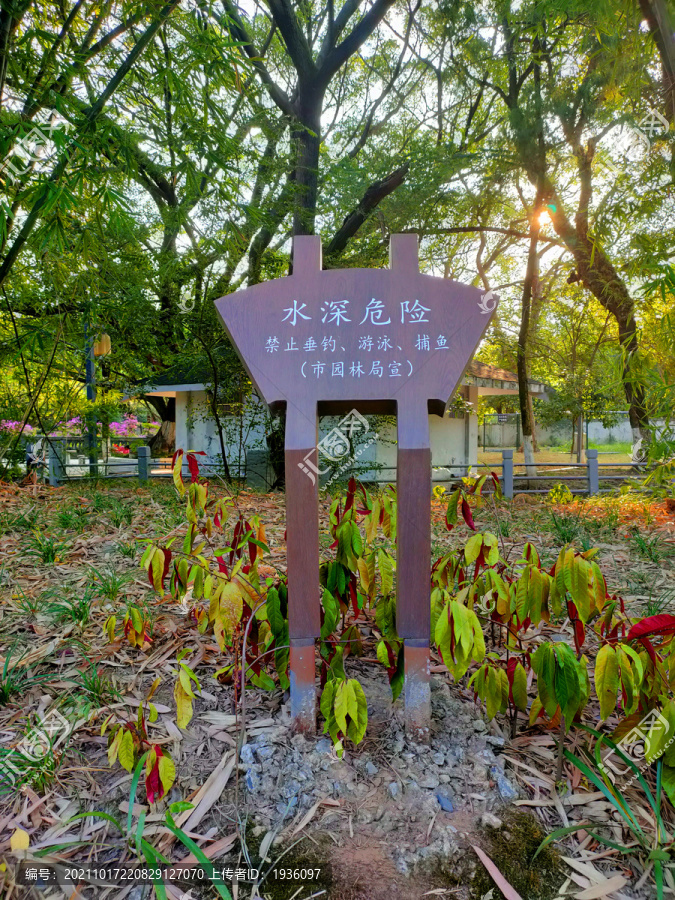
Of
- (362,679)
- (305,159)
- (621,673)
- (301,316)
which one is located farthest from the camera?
(305,159)

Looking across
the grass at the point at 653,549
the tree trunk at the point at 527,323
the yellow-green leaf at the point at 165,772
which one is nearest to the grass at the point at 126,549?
the yellow-green leaf at the point at 165,772

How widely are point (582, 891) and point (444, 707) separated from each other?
736 millimetres

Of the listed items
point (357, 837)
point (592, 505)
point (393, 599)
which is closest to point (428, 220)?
point (592, 505)

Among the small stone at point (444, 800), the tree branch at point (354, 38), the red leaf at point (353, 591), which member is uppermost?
the tree branch at point (354, 38)

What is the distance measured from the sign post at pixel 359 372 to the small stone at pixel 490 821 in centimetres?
34

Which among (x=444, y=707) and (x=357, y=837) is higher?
(x=444, y=707)

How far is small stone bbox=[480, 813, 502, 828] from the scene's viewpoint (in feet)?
5.08

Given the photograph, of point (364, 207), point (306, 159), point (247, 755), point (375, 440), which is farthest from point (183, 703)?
point (375, 440)

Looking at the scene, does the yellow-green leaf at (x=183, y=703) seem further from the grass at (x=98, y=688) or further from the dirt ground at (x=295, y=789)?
the grass at (x=98, y=688)

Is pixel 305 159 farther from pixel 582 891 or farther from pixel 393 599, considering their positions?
pixel 582 891

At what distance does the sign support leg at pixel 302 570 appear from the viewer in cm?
186

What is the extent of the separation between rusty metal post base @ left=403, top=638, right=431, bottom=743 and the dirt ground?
0.06 meters

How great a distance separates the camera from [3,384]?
7301 millimetres

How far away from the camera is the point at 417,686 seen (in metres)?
1.86
